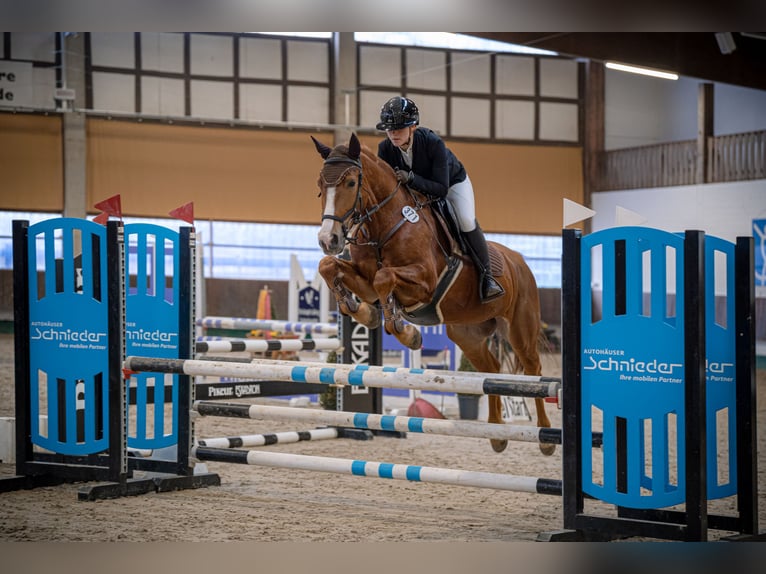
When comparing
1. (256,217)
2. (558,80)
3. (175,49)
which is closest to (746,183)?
(558,80)

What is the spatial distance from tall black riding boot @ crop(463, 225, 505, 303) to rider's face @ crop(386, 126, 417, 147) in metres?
0.46

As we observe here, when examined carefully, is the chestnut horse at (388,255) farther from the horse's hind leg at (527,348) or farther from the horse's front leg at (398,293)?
the horse's hind leg at (527,348)

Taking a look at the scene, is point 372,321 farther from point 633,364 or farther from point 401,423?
point 633,364

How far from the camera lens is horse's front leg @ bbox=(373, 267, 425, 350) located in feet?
10.7

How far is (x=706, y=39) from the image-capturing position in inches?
316

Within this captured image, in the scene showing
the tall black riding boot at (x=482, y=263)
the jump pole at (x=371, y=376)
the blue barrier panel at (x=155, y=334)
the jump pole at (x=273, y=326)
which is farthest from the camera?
the jump pole at (x=273, y=326)

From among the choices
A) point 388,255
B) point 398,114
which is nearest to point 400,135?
point 398,114

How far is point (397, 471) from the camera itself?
324 centimetres

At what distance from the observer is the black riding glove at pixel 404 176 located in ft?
11.6

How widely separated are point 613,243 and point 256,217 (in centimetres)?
1015

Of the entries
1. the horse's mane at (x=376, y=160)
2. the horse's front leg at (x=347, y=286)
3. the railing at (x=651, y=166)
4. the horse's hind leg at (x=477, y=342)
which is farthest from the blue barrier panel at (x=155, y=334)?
the railing at (x=651, y=166)

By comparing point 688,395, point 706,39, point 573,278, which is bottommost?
point 688,395

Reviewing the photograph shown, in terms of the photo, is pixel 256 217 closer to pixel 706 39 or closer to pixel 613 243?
pixel 706 39

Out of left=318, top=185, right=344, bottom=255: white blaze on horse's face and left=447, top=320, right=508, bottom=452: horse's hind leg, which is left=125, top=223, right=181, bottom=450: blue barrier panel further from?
left=447, top=320, right=508, bottom=452: horse's hind leg
